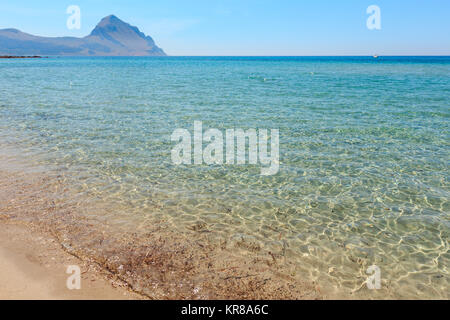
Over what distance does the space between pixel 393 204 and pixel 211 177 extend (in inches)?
251

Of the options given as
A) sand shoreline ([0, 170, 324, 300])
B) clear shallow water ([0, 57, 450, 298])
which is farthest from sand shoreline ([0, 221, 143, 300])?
clear shallow water ([0, 57, 450, 298])

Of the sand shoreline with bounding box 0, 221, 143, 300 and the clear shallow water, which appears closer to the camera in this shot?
the sand shoreline with bounding box 0, 221, 143, 300

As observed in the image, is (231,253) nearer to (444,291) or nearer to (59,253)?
(59,253)

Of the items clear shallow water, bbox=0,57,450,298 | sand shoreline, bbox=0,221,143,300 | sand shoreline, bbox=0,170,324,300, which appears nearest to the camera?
sand shoreline, bbox=0,221,143,300

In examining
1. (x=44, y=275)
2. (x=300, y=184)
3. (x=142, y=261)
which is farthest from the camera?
(x=300, y=184)

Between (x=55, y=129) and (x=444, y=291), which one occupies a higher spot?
(x=55, y=129)

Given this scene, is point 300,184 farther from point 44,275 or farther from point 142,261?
point 44,275

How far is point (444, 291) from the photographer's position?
6062 mm

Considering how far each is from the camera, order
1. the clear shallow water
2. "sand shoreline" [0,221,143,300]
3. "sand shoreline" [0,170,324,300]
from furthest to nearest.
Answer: the clear shallow water, "sand shoreline" [0,170,324,300], "sand shoreline" [0,221,143,300]

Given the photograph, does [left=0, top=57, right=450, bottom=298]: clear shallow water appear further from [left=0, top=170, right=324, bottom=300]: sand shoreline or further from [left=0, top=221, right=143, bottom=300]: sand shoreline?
[left=0, top=221, right=143, bottom=300]: sand shoreline

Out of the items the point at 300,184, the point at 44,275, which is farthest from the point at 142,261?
the point at 300,184

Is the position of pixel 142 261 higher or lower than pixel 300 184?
lower

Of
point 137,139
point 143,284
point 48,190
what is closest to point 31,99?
point 137,139

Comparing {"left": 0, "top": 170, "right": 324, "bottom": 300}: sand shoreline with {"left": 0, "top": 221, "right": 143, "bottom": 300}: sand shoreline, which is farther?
{"left": 0, "top": 170, "right": 324, "bottom": 300}: sand shoreline
